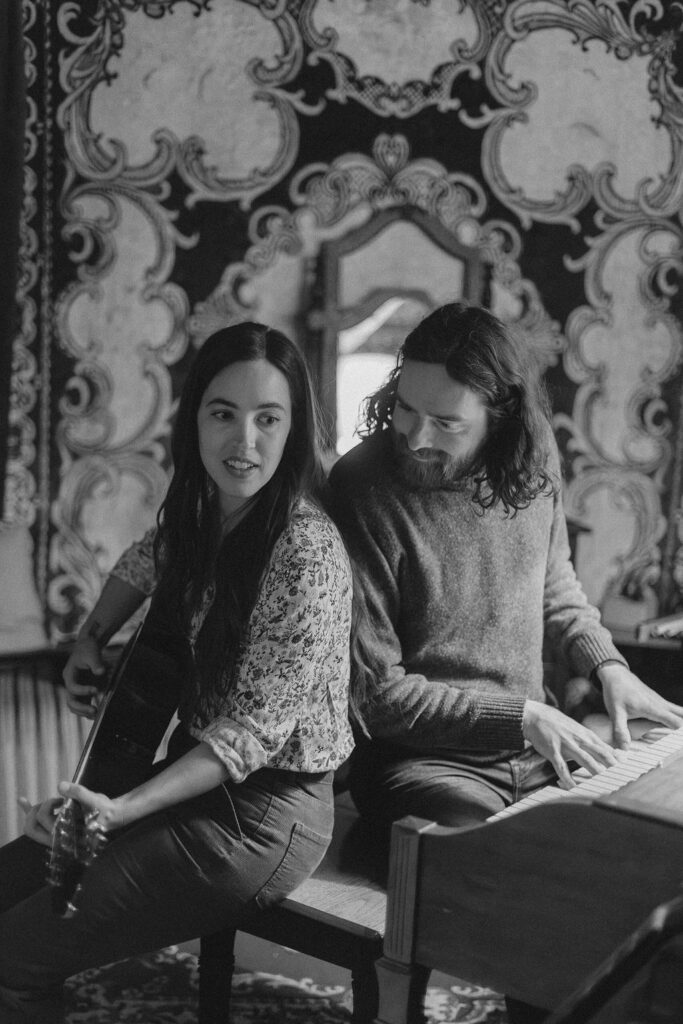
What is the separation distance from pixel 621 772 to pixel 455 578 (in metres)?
0.50

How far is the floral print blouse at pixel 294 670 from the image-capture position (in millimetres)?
1825

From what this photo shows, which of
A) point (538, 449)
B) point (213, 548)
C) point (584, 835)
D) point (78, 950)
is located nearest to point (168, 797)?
point (78, 950)

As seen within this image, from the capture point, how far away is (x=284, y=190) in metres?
3.31

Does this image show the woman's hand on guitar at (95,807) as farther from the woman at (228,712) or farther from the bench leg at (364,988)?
the bench leg at (364,988)

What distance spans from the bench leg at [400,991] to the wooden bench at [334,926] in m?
0.16

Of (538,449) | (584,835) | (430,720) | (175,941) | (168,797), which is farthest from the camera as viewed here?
(538,449)

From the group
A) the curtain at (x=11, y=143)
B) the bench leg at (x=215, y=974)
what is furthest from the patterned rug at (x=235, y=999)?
the curtain at (x=11, y=143)

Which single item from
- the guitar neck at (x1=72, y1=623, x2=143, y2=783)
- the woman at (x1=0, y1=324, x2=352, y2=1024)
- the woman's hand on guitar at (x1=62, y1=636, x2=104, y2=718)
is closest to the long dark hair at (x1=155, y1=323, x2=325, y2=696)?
the woman at (x1=0, y1=324, x2=352, y2=1024)

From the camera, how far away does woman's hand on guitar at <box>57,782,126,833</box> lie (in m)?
1.73

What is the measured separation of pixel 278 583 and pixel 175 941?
61cm

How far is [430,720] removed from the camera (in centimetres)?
208

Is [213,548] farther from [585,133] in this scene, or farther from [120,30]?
[585,133]

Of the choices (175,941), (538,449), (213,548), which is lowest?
(175,941)

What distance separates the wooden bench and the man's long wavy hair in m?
0.70
